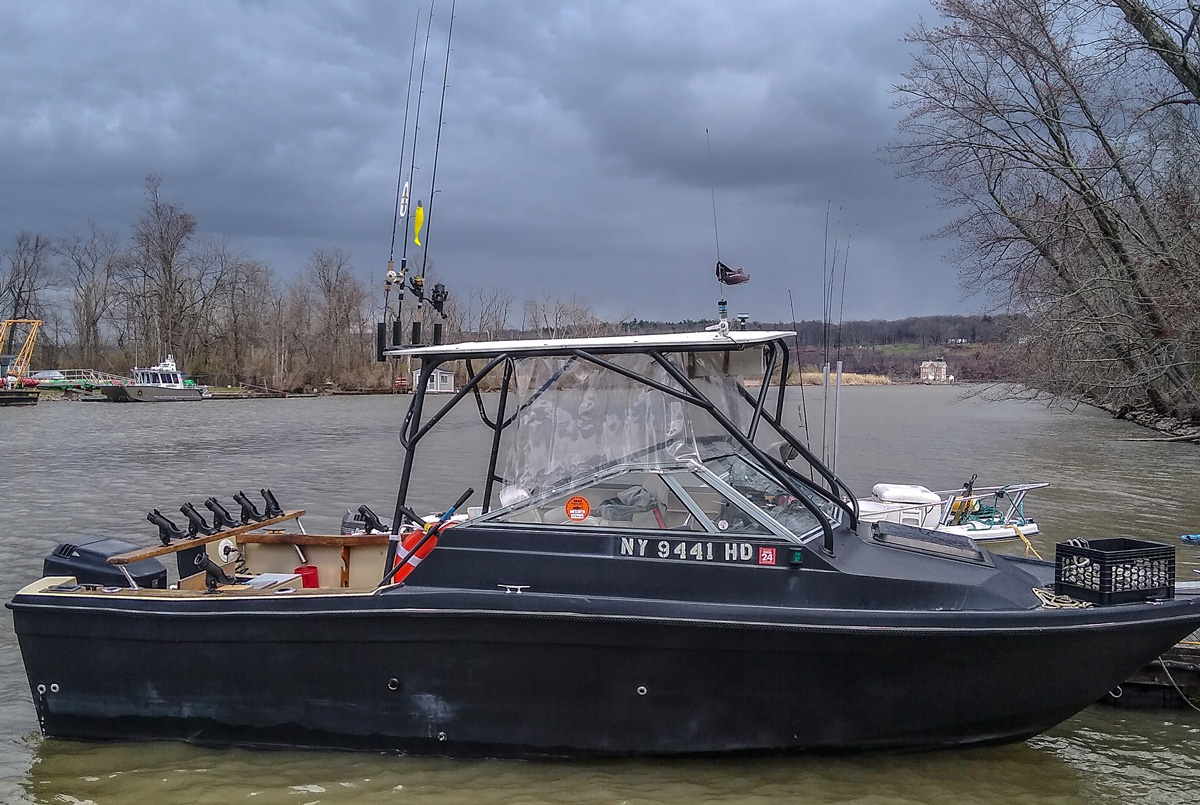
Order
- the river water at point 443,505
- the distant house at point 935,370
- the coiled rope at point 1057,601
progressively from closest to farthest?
the coiled rope at point 1057,601, the river water at point 443,505, the distant house at point 935,370

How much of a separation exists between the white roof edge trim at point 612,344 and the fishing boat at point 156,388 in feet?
174

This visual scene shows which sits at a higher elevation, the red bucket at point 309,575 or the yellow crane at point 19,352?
the yellow crane at point 19,352

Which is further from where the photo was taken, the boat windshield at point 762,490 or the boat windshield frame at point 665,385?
the boat windshield at point 762,490

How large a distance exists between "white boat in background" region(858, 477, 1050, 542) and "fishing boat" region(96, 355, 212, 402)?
49.9 metres

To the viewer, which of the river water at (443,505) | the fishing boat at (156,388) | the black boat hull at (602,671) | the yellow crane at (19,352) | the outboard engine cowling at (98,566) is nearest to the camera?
the black boat hull at (602,671)

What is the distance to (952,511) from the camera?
38.5ft

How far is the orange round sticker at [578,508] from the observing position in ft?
15.5

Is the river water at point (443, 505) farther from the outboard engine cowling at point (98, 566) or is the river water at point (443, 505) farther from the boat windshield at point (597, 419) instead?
the boat windshield at point (597, 419)

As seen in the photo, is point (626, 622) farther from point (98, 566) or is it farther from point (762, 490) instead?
point (98, 566)

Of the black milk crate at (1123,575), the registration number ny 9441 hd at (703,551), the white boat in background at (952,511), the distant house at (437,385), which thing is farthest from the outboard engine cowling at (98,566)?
the white boat in background at (952,511)

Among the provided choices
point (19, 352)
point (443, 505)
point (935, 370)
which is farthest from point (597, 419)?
point (935, 370)

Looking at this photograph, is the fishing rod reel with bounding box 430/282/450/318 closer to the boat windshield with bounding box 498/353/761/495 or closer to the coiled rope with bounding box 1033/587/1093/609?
the boat windshield with bounding box 498/353/761/495

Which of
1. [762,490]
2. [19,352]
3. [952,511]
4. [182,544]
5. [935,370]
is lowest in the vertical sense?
[182,544]

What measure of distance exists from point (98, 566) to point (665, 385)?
364 cm
